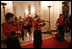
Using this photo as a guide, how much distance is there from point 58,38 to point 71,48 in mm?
305

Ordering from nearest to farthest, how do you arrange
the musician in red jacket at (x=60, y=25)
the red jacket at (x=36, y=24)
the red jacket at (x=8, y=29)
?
the red jacket at (x=8, y=29)
the red jacket at (x=36, y=24)
the musician in red jacket at (x=60, y=25)

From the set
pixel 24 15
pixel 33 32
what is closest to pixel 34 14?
pixel 24 15

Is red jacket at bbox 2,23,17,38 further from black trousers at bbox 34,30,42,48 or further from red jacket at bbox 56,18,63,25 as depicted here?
red jacket at bbox 56,18,63,25

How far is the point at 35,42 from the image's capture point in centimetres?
133

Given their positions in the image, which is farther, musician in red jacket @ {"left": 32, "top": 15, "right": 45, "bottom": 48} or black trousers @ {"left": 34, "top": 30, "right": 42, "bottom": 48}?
black trousers @ {"left": 34, "top": 30, "right": 42, "bottom": 48}

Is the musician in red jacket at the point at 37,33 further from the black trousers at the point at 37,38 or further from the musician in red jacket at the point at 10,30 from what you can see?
the musician in red jacket at the point at 10,30

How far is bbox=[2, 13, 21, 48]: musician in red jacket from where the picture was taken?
95 cm

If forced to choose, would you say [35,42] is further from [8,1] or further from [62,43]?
[8,1]

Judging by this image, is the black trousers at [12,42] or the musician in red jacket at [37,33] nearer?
the black trousers at [12,42]

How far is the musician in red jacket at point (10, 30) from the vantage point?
95cm

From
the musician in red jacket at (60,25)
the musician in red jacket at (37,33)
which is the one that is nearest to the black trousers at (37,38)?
the musician in red jacket at (37,33)

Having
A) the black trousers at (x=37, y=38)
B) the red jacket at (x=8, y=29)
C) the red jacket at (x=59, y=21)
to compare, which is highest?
the red jacket at (x=59, y=21)

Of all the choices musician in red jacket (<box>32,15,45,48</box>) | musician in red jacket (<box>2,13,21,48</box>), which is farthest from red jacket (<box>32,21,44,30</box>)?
musician in red jacket (<box>2,13,21,48</box>)

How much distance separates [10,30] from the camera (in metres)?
0.98
